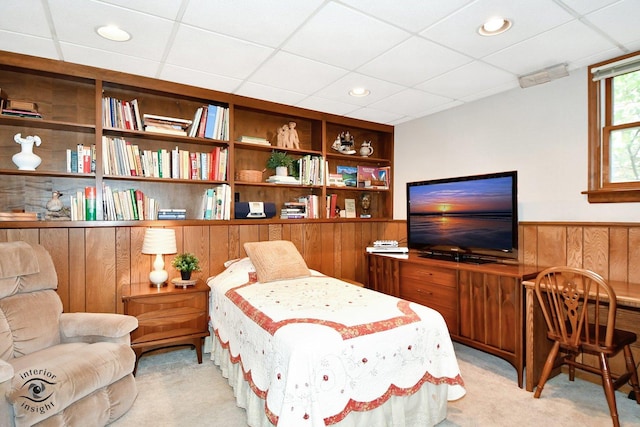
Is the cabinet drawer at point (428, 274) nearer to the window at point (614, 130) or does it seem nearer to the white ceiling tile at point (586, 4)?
the window at point (614, 130)

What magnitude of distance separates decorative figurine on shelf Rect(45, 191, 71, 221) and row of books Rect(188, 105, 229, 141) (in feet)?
3.94

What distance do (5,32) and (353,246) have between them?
11.9ft

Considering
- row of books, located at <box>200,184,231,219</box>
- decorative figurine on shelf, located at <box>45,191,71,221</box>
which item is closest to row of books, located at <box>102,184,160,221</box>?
decorative figurine on shelf, located at <box>45,191,71,221</box>

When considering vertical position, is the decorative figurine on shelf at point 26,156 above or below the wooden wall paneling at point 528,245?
above

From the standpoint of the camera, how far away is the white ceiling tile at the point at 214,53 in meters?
2.24

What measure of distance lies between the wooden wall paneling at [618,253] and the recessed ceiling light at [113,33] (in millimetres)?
3748

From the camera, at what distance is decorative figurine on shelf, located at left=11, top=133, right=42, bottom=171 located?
8.39 ft

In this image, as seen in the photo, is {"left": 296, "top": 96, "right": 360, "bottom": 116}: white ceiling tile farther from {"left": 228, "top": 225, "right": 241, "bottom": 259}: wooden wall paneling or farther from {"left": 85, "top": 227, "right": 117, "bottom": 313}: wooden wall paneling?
{"left": 85, "top": 227, "right": 117, "bottom": 313}: wooden wall paneling

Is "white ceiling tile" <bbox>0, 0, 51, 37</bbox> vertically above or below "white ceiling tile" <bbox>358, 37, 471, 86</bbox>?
below

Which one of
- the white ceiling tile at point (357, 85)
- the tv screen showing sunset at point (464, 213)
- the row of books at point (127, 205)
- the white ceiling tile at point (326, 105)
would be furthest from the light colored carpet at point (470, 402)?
the white ceiling tile at point (326, 105)

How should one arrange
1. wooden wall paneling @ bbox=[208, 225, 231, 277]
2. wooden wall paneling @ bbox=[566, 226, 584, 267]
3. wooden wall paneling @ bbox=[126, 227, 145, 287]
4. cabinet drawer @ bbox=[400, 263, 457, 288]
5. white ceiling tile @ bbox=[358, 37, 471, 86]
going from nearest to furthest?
white ceiling tile @ bbox=[358, 37, 471, 86] → wooden wall paneling @ bbox=[566, 226, 584, 267] → wooden wall paneling @ bbox=[126, 227, 145, 287] → cabinet drawer @ bbox=[400, 263, 457, 288] → wooden wall paneling @ bbox=[208, 225, 231, 277]

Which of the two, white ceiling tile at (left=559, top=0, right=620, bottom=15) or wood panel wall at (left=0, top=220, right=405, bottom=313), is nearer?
white ceiling tile at (left=559, top=0, right=620, bottom=15)

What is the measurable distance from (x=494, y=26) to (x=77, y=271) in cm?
356

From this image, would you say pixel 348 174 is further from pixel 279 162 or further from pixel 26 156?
pixel 26 156
